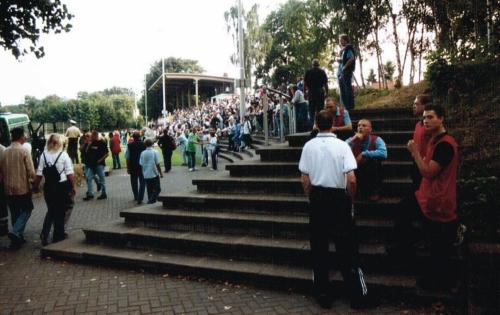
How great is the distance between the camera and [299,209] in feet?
18.7

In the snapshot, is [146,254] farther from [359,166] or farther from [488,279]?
[488,279]

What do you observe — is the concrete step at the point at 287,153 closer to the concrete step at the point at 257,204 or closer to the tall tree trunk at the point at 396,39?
the concrete step at the point at 257,204

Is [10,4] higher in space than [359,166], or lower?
higher

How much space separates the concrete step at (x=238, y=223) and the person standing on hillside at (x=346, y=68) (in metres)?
4.79

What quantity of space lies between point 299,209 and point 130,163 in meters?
6.01

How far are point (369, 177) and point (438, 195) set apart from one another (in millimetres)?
1762

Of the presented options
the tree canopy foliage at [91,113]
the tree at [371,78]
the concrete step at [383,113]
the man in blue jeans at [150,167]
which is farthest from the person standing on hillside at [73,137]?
the tree canopy foliage at [91,113]

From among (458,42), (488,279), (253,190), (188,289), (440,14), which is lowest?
(188,289)

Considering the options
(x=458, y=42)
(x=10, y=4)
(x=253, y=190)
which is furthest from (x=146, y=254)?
(x=458, y=42)

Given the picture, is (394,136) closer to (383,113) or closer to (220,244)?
(383,113)

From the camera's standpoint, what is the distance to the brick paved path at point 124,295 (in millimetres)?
4133

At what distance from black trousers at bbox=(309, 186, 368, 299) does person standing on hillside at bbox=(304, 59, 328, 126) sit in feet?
18.1

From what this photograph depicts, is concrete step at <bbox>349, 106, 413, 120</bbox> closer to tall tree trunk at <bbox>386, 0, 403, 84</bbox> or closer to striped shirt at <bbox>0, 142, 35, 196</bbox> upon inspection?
striped shirt at <bbox>0, 142, 35, 196</bbox>

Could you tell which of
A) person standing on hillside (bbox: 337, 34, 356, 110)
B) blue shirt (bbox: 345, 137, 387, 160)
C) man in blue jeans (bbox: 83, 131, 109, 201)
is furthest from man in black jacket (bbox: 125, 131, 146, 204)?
blue shirt (bbox: 345, 137, 387, 160)
